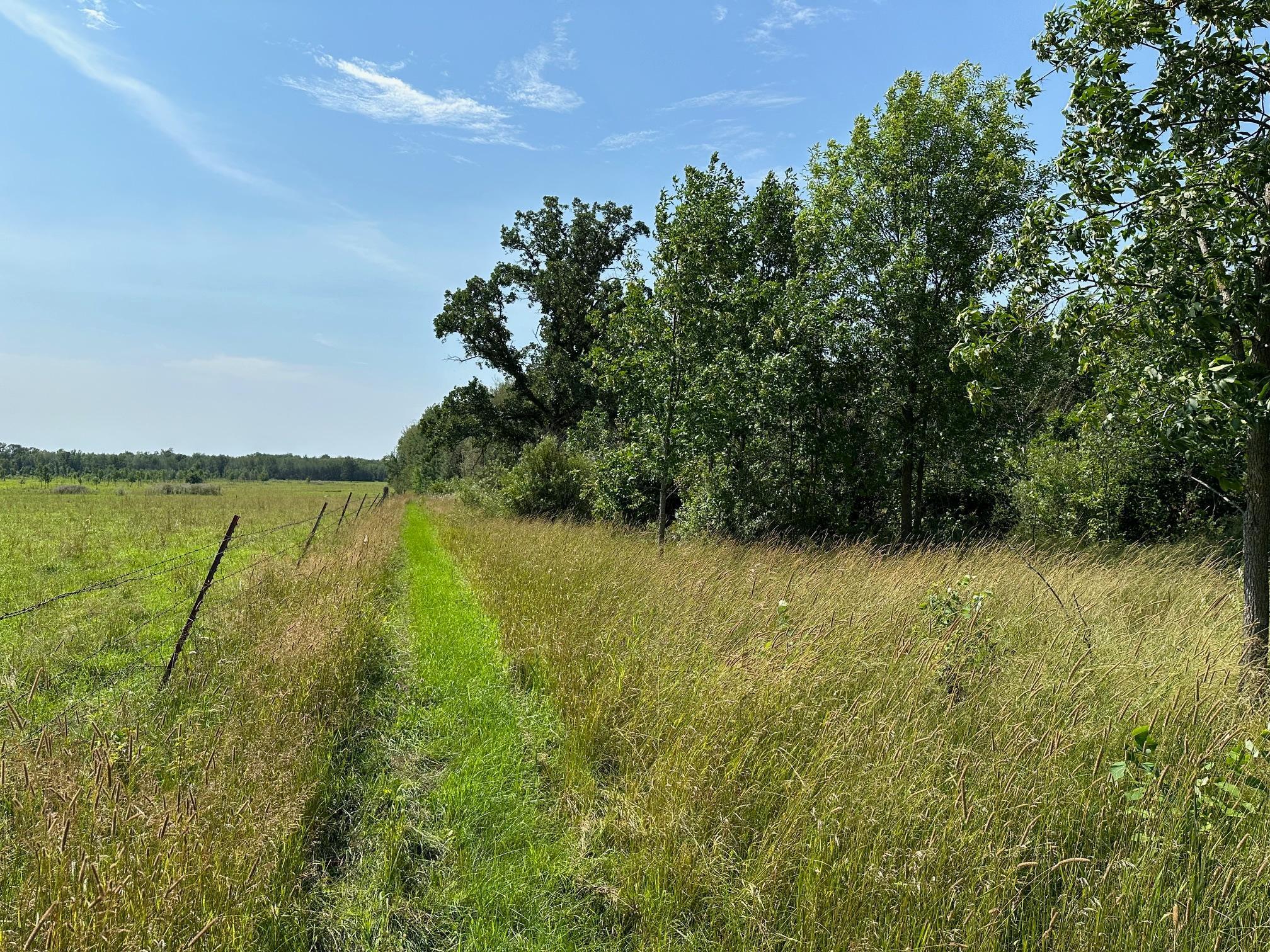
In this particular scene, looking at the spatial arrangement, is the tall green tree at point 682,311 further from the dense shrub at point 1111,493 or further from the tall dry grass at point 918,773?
the dense shrub at point 1111,493

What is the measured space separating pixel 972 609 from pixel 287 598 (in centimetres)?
825

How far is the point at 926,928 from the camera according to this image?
8.00 ft

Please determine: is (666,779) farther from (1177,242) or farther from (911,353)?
(911,353)

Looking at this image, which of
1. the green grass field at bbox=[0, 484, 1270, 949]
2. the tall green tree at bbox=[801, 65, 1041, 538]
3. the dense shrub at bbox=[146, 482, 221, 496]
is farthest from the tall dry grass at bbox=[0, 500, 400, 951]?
the dense shrub at bbox=[146, 482, 221, 496]

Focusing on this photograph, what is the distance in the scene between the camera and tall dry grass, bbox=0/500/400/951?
2420mm

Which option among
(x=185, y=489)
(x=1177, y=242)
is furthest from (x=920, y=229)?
(x=185, y=489)

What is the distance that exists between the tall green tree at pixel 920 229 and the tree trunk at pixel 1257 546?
33.7 ft

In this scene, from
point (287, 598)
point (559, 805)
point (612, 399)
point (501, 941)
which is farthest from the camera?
point (612, 399)

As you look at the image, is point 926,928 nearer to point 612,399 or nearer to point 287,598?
point 287,598

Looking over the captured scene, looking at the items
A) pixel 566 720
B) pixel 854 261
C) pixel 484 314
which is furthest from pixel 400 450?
pixel 566 720

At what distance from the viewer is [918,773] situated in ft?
10.4

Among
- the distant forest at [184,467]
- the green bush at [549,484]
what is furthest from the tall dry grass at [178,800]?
the distant forest at [184,467]

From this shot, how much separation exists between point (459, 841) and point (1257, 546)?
6063 millimetres

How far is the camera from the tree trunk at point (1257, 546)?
435 cm
